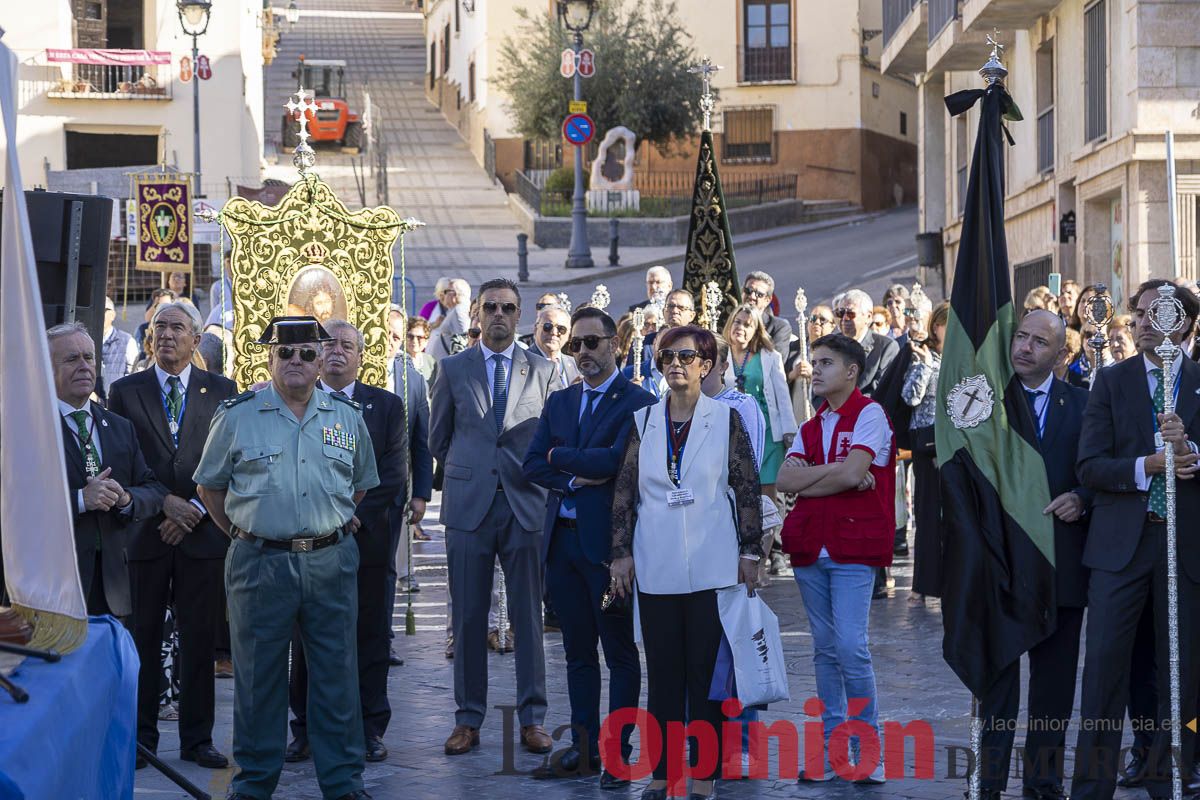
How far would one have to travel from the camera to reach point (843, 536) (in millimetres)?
7445

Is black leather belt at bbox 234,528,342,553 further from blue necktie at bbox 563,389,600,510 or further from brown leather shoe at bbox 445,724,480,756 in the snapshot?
brown leather shoe at bbox 445,724,480,756

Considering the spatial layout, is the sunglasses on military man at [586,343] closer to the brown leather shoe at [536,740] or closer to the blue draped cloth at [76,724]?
the brown leather shoe at [536,740]

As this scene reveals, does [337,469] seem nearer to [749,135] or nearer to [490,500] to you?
[490,500]

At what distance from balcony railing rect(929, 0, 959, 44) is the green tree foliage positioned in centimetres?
1531

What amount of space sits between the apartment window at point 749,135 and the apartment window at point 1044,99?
2344 centimetres

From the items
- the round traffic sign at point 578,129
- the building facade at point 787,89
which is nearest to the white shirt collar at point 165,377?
the round traffic sign at point 578,129

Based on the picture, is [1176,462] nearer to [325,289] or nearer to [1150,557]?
[1150,557]

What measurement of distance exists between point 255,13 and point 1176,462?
40612 millimetres

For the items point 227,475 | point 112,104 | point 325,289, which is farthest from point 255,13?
point 227,475

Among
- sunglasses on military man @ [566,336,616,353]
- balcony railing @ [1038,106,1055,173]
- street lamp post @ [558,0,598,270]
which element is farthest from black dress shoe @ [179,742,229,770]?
street lamp post @ [558,0,598,270]

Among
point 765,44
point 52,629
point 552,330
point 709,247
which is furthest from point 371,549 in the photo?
point 765,44

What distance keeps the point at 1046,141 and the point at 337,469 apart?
727 inches

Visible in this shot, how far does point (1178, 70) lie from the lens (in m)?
18.5

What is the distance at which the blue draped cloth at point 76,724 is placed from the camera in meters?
4.07
